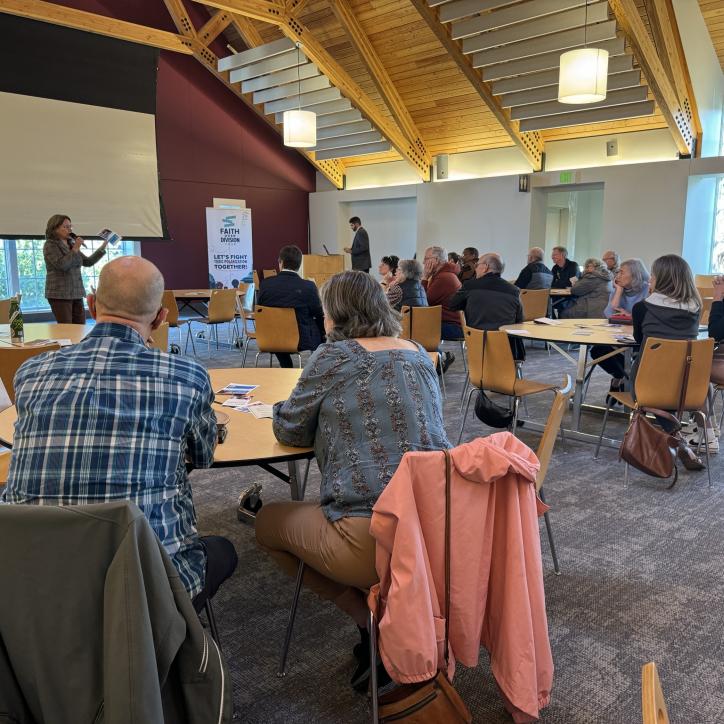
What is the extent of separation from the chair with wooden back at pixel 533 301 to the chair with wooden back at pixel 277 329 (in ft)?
9.28

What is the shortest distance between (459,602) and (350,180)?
Result: 1237cm

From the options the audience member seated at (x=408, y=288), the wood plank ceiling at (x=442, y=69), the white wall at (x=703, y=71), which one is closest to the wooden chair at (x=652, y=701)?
the audience member seated at (x=408, y=288)

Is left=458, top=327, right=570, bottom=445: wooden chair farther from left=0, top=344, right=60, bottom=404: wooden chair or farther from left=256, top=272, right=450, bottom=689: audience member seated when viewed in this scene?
left=0, top=344, right=60, bottom=404: wooden chair

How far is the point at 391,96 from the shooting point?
10055mm

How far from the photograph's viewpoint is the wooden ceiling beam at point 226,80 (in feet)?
34.2

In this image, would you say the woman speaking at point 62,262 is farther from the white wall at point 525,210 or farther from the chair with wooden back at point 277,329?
the white wall at point 525,210

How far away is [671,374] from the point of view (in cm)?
348

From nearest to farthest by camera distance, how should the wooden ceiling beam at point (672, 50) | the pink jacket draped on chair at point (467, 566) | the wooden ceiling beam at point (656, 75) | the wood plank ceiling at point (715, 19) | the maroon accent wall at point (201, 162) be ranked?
the pink jacket draped on chair at point (467, 566)
the wooden ceiling beam at point (656, 75)
the wooden ceiling beam at point (672, 50)
the wood plank ceiling at point (715, 19)
the maroon accent wall at point (201, 162)

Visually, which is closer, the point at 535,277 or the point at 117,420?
the point at 117,420

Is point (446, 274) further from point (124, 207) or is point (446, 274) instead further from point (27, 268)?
point (27, 268)

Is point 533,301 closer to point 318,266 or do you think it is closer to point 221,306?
point 221,306

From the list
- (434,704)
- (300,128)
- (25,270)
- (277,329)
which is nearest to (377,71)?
(300,128)

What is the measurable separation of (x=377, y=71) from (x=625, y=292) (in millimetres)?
6073

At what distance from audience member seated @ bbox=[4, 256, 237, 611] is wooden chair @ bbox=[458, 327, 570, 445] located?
2628 mm
